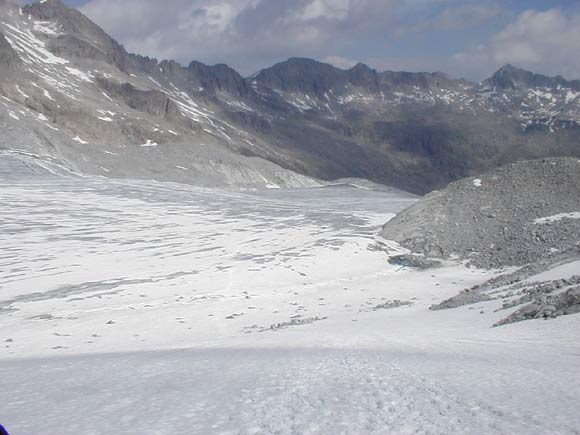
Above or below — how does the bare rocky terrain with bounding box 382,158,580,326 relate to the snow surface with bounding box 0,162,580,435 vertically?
above

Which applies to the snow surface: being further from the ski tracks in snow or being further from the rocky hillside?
the rocky hillside

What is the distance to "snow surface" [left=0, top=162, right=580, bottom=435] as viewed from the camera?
20.9ft

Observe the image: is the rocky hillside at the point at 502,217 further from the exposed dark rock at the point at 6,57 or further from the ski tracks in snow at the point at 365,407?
the exposed dark rock at the point at 6,57

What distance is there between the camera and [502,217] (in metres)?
29.8


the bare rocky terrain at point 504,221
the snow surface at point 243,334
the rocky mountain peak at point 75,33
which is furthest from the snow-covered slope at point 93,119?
the bare rocky terrain at point 504,221

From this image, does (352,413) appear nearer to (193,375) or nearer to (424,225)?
(193,375)

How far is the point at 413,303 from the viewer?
20156 millimetres

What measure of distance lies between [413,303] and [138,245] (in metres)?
14.4

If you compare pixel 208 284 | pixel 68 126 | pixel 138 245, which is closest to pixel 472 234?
pixel 208 284

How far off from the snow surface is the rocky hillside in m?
1.81

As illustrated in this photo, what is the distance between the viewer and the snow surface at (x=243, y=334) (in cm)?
637

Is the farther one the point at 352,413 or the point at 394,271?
the point at 394,271

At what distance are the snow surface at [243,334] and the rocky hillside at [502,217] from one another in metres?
1.81

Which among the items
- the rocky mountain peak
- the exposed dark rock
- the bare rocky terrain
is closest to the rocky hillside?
the bare rocky terrain
